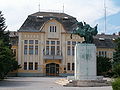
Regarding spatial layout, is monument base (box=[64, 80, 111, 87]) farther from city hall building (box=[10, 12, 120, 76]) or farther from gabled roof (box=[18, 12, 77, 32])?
gabled roof (box=[18, 12, 77, 32])

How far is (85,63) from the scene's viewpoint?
28234 mm

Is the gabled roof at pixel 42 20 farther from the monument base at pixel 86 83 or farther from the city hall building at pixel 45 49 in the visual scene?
the monument base at pixel 86 83

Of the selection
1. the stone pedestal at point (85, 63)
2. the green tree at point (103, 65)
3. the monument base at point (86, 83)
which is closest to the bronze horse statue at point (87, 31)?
the stone pedestal at point (85, 63)

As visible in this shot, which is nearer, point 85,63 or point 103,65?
point 85,63

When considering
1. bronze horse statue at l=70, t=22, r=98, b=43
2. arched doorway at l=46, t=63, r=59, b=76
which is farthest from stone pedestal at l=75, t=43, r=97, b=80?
arched doorway at l=46, t=63, r=59, b=76

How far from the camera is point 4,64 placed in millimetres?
32500

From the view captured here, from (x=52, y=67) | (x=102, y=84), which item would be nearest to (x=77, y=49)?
(x=102, y=84)

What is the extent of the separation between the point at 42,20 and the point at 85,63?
39.2 meters

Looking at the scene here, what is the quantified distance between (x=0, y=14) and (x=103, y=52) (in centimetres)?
2711

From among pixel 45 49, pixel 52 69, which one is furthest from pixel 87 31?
pixel 52 69

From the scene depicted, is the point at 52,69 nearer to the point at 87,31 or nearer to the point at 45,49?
the point at 45,49

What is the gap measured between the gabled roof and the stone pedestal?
35819 millimetres

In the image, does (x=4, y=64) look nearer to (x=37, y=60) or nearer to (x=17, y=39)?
(x=37, y=60)

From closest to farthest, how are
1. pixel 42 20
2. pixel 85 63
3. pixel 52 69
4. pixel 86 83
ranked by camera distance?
pixel 86 83, pixel 85 63, pixel 52 69, pixel 42 20
